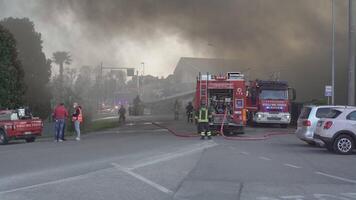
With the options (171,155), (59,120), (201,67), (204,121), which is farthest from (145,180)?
(201,67)

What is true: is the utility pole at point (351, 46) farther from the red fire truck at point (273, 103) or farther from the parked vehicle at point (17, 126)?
the parked vehicle at point (17, 126)

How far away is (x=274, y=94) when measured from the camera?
122ft

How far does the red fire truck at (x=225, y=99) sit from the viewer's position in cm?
2764

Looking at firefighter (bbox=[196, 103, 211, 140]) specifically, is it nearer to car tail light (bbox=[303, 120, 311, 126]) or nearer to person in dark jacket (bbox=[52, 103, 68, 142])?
car tail light (bbox=[303, 120, 311, 126])

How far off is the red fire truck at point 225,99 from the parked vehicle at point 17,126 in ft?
25.1

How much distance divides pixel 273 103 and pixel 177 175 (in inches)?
1007

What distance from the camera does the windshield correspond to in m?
37.1

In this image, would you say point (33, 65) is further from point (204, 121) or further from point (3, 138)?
point (204, 121)

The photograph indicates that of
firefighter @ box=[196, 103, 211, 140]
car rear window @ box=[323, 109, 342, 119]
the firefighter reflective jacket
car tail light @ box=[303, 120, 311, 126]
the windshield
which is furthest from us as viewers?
the windshield

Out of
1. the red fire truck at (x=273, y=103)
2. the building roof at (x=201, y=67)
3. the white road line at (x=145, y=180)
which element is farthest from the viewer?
the building roof at (x=201, y=67)

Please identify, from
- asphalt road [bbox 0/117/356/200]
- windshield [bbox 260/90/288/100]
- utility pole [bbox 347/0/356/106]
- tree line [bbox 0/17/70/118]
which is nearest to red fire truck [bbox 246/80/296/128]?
windshield [bbox 260/90/288/100]

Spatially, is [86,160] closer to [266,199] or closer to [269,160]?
[269,160]

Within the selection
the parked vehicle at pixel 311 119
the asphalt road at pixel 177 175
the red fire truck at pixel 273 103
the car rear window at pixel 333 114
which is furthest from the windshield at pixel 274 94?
the asphalt road at pixel 177 175

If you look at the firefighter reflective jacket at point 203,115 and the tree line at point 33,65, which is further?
the tree line at point 33,65
